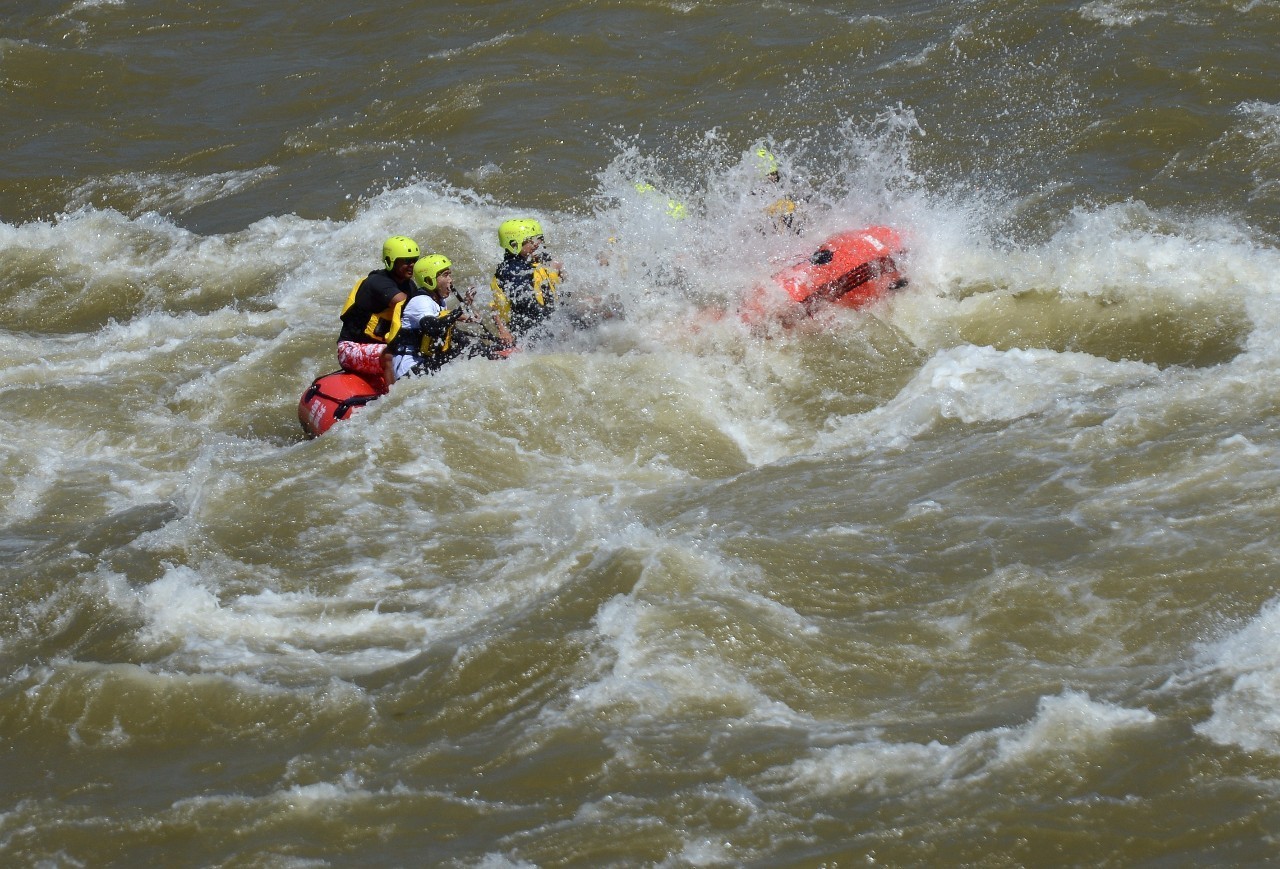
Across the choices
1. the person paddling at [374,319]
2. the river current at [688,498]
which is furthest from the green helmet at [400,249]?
the river current at [688,498]

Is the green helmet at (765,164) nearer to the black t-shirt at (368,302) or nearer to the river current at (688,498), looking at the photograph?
the river current at (688,498)

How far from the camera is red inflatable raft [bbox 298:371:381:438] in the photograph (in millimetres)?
7668

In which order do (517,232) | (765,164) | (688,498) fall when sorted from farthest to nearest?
1. (765,164)
2. (517,232)
3. (688,498)

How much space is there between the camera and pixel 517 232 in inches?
329

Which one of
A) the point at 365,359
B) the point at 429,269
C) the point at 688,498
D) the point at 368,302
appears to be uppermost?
the point at 429,269

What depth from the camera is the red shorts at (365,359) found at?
8055 millimetres

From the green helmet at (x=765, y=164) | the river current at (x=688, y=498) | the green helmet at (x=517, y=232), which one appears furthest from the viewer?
the green helmet at (x=765, y=164)

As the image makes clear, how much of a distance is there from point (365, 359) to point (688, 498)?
8.51ft

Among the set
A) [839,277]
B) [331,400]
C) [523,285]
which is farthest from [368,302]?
[839,277]

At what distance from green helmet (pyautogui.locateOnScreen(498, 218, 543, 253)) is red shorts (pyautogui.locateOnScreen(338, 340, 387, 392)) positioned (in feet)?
3.48

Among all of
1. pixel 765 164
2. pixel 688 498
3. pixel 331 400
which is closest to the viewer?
pixel 688 498

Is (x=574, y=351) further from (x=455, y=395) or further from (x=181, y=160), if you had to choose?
(x=181, y=160)

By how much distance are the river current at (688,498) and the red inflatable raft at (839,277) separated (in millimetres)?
160

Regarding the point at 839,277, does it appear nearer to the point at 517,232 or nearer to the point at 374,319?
the point at 517,232
